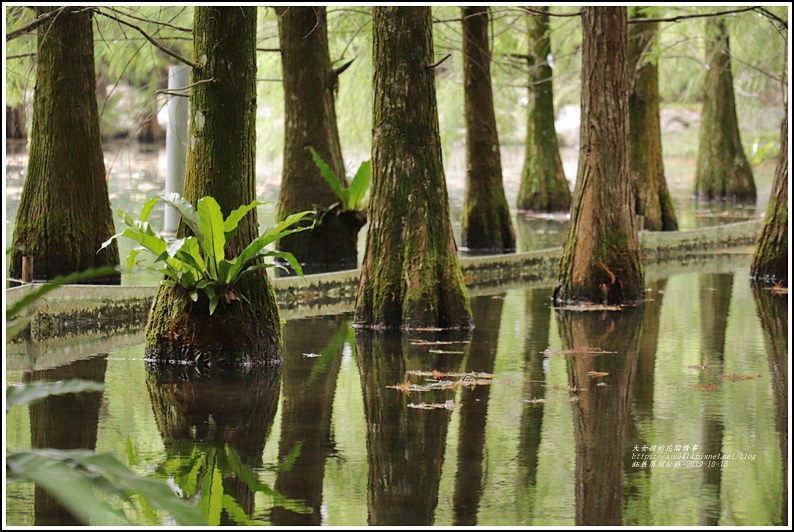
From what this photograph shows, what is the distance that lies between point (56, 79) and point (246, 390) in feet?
16.9

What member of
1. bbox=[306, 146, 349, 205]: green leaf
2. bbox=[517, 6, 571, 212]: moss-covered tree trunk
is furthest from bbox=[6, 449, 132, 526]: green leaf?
Result: bbox=[517, 6, 571, 212]: moss-covered tree trunk

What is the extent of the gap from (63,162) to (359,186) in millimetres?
4087

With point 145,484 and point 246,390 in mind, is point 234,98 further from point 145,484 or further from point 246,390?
point 145,484

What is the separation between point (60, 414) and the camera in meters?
7.60

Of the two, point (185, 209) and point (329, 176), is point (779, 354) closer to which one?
point (185, 209)

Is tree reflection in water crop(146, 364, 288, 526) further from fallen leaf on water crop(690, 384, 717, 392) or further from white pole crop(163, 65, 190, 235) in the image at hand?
white pole crop(163, 65, 190, 235)

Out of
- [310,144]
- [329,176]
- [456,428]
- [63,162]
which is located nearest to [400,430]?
[456,428]

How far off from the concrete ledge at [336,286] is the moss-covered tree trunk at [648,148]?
1083 millimetres

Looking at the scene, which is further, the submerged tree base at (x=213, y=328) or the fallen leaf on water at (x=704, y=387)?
the submerged tree base at (x=213, y=328)

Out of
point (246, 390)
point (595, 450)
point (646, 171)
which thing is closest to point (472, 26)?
point (646, 171)

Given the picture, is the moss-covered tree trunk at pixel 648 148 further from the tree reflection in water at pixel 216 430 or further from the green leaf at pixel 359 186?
the tree reflection in water at pixel 216 430

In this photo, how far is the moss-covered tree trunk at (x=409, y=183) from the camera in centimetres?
1075

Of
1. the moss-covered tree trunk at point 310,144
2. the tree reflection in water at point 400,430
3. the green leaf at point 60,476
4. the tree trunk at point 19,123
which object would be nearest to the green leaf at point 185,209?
the tree reflection in water at point 400,430

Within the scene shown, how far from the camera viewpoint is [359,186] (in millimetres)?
15109
